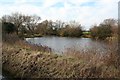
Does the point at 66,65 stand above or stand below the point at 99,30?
below

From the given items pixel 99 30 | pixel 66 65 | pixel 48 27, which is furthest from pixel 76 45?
pixel 48 27

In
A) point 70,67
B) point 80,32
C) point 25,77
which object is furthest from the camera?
point 80,32

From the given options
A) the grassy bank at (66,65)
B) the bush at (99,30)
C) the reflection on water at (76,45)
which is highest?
the bush at (99,30)

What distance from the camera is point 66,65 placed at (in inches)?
336

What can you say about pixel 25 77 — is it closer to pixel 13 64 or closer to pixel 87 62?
pixel 13 64

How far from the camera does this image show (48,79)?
8.35 meters

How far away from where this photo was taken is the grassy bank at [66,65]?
7.82 m

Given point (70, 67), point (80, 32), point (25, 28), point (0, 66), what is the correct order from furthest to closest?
point (80, 32), point (25, 28), point (0, 66), point (70, 67)

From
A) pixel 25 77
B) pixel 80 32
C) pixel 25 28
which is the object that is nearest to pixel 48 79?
pixel 25 77

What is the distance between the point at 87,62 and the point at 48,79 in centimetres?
149

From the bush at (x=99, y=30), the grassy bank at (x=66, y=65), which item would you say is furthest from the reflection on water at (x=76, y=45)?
the bush at (x=99, y=30)

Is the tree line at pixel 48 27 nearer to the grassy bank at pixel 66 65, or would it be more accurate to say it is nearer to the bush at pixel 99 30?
the bush at pixel 99 30

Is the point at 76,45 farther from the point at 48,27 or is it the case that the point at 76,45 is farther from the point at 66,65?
the point at 48,27

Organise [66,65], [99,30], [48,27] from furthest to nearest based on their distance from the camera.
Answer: [48,27]
[99,30]
[66,65]
